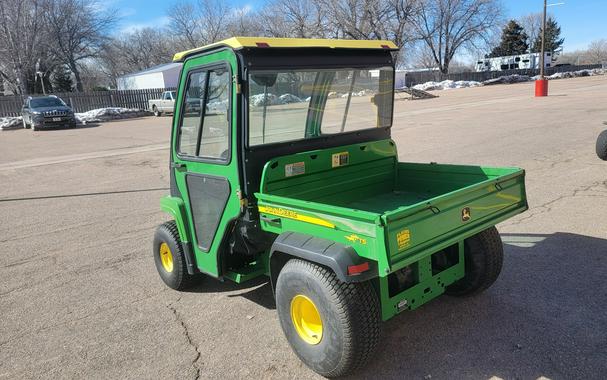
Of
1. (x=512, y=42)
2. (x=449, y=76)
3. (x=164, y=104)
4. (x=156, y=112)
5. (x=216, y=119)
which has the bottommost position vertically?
(x=156, y=112)

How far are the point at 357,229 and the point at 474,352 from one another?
1.25 metres

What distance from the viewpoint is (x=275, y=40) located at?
326cm

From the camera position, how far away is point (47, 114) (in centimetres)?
2266

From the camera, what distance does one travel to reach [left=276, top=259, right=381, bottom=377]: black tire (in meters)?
2.61

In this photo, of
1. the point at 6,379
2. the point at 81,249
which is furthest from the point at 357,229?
the point at 81,249

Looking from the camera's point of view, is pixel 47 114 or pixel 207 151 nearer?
pixel 207 151

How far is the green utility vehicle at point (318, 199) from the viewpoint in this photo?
8.64 feet

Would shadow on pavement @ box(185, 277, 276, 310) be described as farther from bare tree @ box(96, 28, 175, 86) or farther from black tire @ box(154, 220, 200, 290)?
bare tree @ box(96, 28, 175, 86)

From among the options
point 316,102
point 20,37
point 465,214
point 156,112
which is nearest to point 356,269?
point 465,214

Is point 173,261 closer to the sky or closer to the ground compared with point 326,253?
closer to the ground

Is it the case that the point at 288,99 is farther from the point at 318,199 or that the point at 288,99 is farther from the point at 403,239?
the point at 403,239

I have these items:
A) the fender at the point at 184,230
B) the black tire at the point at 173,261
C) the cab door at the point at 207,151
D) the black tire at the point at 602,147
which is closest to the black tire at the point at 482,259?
the cab door at the point at 207,151

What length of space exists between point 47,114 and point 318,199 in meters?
23.0

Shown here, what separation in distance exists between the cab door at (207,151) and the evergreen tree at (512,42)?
8145 centimetres
